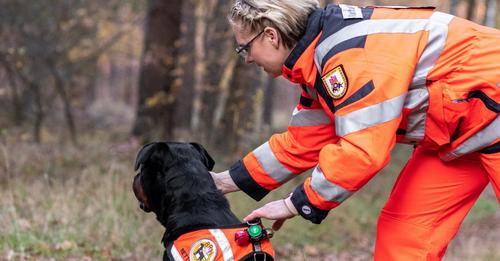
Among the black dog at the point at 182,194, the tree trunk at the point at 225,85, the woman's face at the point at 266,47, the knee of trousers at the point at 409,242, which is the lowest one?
the tree trunk at the point at 225,85

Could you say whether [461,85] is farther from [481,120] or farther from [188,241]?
[188,241]

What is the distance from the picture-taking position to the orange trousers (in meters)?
3.37

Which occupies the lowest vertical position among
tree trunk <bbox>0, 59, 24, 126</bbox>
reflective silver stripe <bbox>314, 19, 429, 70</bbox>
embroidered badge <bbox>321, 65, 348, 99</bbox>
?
tree trunk <bbox>0, 59, 24, 126</bbox>

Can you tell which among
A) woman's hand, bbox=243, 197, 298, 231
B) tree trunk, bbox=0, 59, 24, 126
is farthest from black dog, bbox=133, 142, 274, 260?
tree trunk, bbox=0, 59, 24, 126

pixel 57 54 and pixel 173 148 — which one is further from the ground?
pixel 173 148

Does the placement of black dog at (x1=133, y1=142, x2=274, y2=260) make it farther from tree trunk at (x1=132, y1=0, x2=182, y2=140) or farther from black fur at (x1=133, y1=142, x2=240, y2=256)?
tree trunk at (x1=132, y1=0, x2=182, y2=140)

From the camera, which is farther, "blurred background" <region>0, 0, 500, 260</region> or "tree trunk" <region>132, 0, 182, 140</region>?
"tree trunk" <region>132, 0, 182, 140</region>

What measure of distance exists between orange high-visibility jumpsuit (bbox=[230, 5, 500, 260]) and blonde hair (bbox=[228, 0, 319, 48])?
59mm

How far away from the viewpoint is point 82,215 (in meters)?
5.97

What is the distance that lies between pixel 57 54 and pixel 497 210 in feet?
28.3

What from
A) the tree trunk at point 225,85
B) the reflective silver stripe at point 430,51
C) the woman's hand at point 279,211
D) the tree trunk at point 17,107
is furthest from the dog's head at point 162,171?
the tree trunk at point 17,107

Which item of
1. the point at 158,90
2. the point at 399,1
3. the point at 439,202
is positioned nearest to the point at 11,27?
the point at 158,90

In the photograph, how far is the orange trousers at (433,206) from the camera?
3.37 metres

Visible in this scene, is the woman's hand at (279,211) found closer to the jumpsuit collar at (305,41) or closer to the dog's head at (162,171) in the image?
the dog's head at (162,171)
